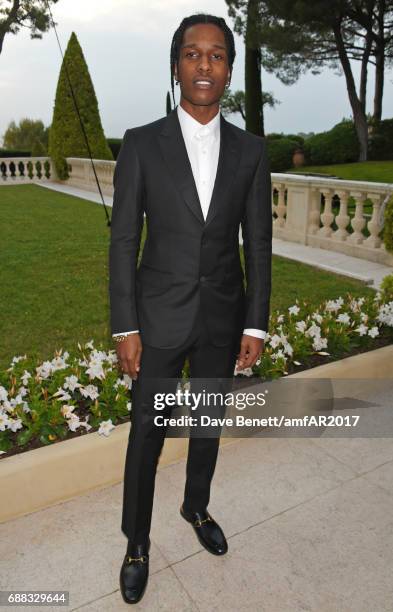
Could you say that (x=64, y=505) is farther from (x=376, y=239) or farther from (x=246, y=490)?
(x=376, y=239)

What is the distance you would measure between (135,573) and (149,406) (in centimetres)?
86

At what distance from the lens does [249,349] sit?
101 inches

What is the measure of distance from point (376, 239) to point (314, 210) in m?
1.60

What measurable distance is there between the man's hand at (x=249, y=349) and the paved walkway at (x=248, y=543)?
3.40ft

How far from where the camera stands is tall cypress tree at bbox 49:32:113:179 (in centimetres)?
1983

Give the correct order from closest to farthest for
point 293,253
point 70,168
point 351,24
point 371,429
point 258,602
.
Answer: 1. point 258,602
2. point 371,429
3. point 293,253
4. point 70,168
5. point 351,24

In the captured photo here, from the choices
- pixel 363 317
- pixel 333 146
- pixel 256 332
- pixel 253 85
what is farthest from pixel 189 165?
pixel 253 85

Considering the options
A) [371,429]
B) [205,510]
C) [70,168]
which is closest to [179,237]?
[205,510]

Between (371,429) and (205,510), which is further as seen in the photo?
(371,429)

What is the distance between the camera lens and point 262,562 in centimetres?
265

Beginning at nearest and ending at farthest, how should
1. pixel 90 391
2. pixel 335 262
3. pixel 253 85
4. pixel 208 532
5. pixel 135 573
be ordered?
pixel 135 573, pixel 208 532, pixel 90 391, pixel 335 262, pixel 253 85

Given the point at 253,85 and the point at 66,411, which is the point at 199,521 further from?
the point at 253,85

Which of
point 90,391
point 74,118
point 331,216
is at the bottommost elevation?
point 90,391

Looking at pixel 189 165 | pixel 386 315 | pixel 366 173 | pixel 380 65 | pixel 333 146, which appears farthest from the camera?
pixel 380 65
